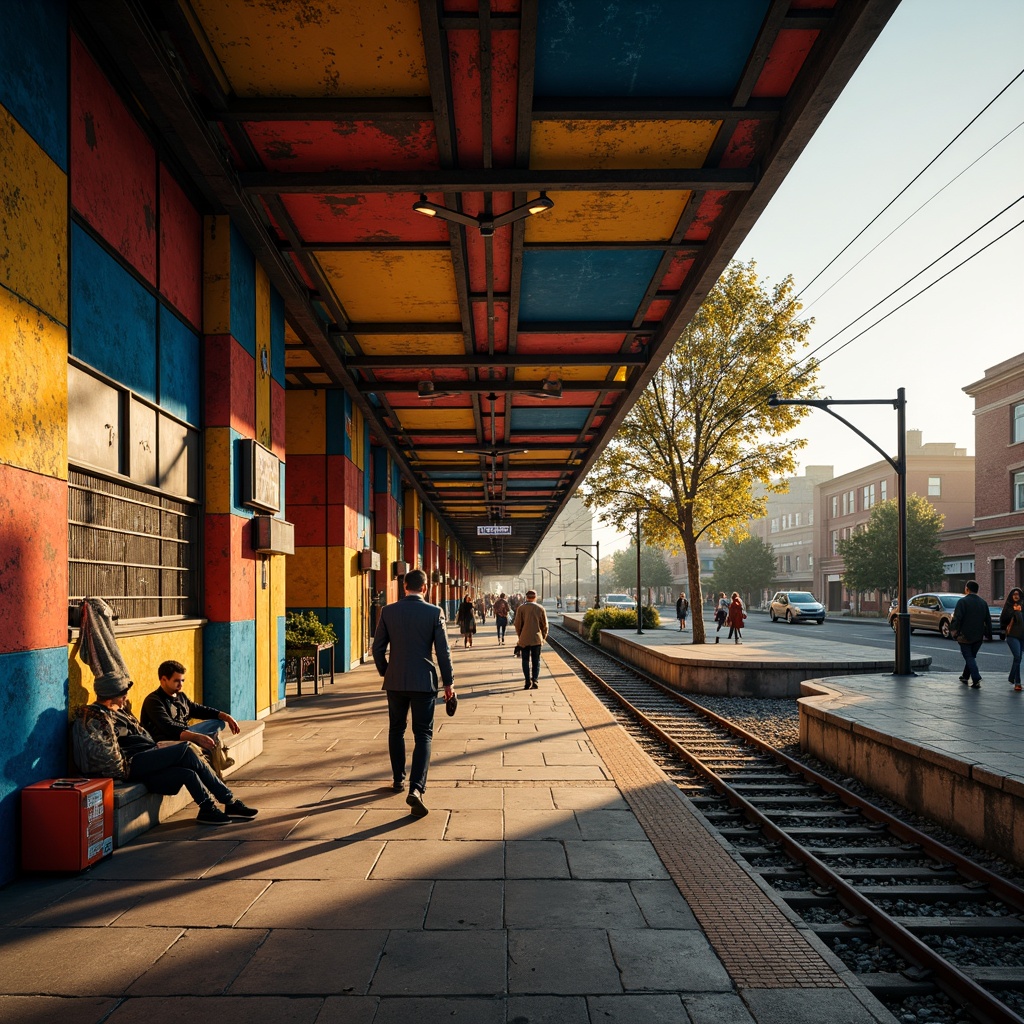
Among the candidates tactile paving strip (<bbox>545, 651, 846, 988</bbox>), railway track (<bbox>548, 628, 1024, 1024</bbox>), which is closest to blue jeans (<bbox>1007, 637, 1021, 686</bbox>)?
railway track (<bbox>548, 628, 1024, 1024</bbox>)

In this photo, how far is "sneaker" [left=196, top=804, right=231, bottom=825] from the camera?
6145 millimetres

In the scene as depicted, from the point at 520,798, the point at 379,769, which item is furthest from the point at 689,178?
the point at 379,769

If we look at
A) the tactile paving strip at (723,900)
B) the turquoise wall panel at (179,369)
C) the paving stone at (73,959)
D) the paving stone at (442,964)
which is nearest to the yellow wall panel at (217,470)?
the turquoise wall panel at (179,369)

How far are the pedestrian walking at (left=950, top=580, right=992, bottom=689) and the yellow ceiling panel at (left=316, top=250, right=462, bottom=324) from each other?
862cm

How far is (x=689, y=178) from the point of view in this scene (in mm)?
7996

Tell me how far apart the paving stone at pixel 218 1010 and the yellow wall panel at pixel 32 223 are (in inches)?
160

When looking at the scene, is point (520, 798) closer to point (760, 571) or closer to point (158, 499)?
point (158, 499)

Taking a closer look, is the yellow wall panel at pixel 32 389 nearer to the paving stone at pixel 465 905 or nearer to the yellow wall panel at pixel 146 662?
the yellow wall panel at pixel 146 662

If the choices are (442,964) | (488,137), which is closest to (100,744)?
(442,964)

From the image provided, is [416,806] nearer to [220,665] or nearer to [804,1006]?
[804,1006]

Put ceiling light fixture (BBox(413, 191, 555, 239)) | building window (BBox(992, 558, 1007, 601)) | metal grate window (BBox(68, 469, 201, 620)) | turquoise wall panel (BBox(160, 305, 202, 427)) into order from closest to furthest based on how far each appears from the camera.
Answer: metal grate window (BBox(68, 469, 201, 620))
turquoise wall panel (BBox(160, 305, 202, 427))
ceiling light fixture (BBox(413, 191, 555, 239))
building window (BBox(992, 558, 1007, 601))

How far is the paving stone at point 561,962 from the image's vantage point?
11.8 feet

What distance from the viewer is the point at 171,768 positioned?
6062mm

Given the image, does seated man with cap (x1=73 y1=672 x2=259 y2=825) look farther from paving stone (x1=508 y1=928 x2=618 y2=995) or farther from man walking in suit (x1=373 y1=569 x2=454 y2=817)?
paving stone (x1=508 y1=928 x2=618 y2=995)
